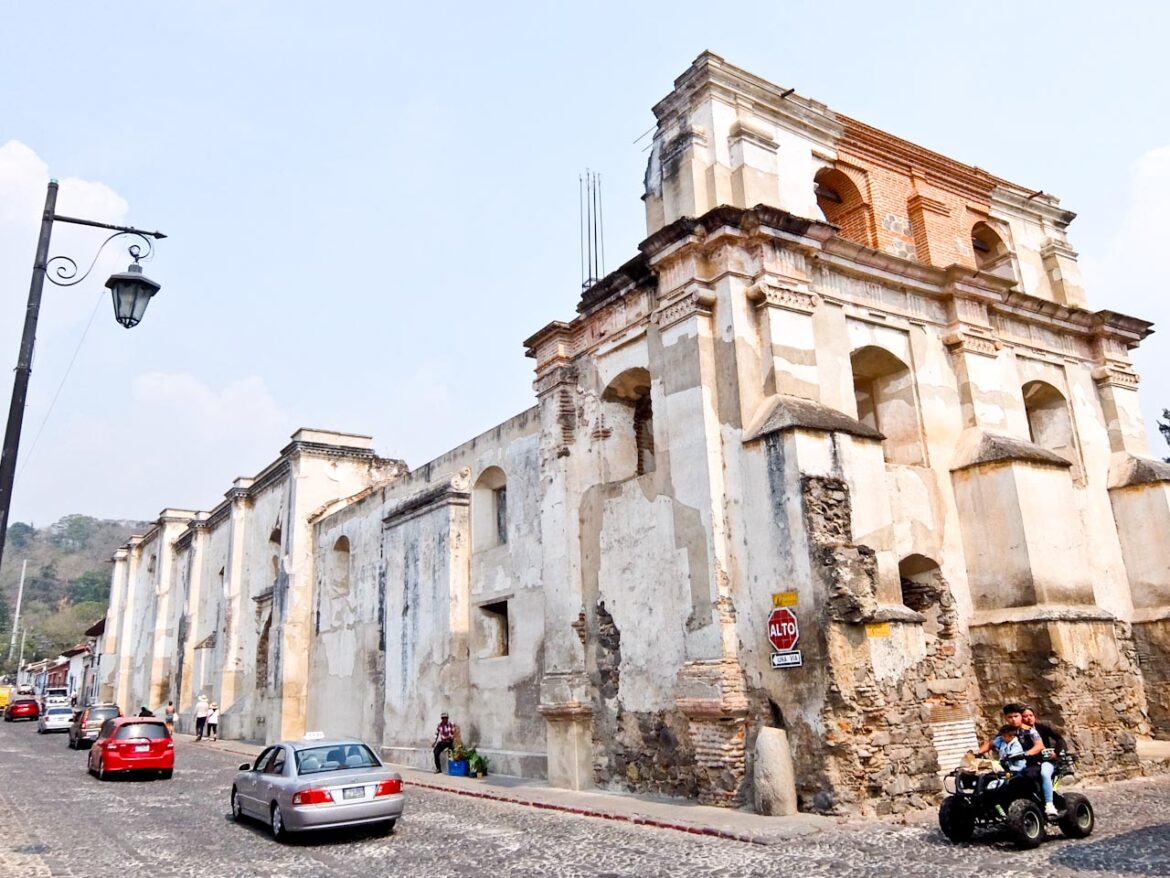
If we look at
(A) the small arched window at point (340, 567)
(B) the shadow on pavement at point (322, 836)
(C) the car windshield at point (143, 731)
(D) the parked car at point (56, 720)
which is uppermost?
(A) the small arched window at point (340, 567)

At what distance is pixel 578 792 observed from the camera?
13883 millimetres

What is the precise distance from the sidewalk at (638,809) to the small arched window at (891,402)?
20.7 ft

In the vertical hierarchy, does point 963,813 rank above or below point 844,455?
below

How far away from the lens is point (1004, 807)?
881 cm

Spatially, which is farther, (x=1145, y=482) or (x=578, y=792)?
(x=1145, y=482)

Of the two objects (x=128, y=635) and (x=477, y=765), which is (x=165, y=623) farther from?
(x=477, y=765)

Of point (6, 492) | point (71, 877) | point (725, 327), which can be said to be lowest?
point (71, 877)

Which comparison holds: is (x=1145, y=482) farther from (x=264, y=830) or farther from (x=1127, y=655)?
(x=264, y=830)

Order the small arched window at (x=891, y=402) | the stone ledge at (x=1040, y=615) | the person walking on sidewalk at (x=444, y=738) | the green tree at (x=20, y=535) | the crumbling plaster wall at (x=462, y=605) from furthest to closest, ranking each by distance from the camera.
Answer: the green tree at (x=20, y=535) < the person walking on sidewalk at (x=444, y=738) < the crumbling plaster wall at (x=462, y=605) < the small arched window at (x=891, y=402) < the stone ledge at (x=1040, y=615)

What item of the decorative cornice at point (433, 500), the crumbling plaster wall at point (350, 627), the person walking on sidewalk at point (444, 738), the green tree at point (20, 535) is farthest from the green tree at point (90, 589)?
the person walking on sidewalk at point (444, 738)

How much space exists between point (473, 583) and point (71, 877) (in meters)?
10.5

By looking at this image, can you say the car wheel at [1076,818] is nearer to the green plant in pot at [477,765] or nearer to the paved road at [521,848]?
the paved road at [521,848]

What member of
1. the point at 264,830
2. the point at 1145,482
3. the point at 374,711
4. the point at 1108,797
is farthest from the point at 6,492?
the point at 1145,482

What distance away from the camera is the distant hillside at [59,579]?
98.1 meters
